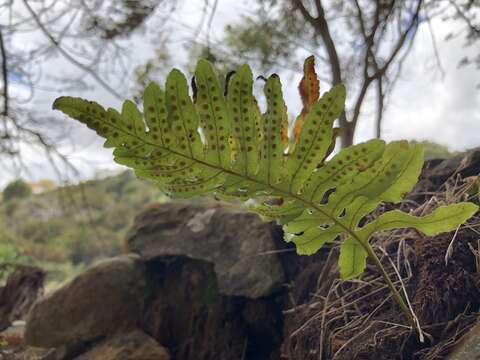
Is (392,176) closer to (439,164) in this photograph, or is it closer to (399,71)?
(439,164)

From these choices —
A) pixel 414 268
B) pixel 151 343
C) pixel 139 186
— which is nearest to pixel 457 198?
pixel 414 268

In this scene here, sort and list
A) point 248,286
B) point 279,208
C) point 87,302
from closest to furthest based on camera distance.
Result: point 279,208
point 248,286
point 87,302

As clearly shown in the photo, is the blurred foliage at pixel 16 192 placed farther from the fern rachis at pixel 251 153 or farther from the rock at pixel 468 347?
the rock at pixel 468 347

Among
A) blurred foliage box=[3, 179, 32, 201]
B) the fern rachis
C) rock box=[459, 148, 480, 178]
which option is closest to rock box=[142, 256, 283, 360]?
rock box=[459, 148, 480, 178]

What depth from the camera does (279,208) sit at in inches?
36.7

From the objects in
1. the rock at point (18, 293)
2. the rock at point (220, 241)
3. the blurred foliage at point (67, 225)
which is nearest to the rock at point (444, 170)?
the rock at point (220, 241)

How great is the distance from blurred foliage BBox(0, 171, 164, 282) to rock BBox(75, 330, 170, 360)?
27.2 feet

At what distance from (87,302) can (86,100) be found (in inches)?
93.4

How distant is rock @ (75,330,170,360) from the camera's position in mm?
2441

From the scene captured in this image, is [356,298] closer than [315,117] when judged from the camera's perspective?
No

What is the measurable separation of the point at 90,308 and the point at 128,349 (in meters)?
0.47

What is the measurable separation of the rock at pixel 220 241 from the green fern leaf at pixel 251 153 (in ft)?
4.23

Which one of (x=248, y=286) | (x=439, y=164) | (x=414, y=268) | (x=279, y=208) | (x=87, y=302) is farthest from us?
(x=87, y=302)

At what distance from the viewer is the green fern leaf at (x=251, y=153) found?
81cm
